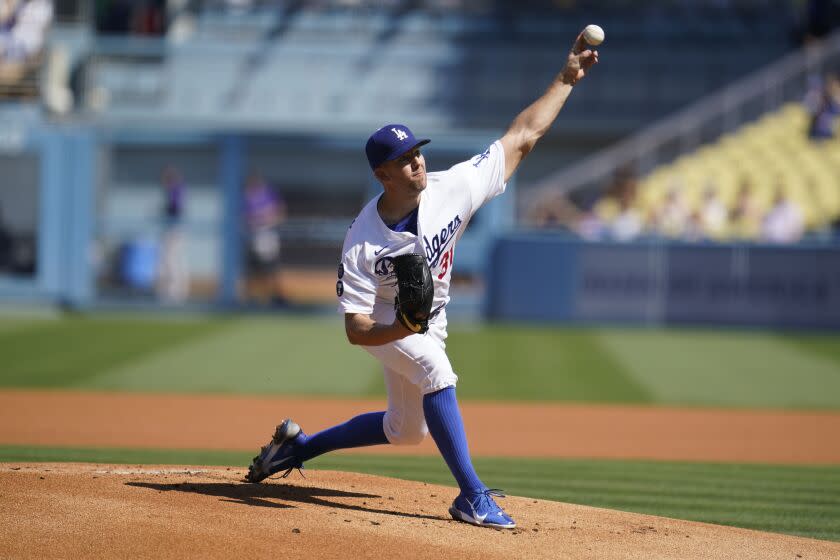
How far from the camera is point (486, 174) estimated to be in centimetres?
575

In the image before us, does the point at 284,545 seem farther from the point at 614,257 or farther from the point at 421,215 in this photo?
the point at 614,257

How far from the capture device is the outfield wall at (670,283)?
55.4ft

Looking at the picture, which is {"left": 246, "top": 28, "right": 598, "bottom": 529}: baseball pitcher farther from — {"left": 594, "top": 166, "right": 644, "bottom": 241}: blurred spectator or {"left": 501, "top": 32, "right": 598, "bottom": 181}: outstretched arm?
{"left": 594, "top": 166, "right": 644, "bottom": 241}: blurred spectator

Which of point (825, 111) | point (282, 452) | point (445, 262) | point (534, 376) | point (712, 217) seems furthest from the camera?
point (825, 111)

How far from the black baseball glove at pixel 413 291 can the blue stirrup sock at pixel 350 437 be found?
986 mm

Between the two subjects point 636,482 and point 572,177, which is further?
point 572,177

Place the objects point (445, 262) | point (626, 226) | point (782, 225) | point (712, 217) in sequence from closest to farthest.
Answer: point (445, 262), point (782, 225), point (626, 226), point (712, 217)

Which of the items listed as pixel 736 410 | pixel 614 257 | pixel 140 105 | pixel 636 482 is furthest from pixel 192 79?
pixel 636 482

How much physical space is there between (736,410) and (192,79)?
19533 millimetres

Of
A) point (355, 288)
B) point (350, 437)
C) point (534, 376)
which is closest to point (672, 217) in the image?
point (534, 376)

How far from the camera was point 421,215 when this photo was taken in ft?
17.9

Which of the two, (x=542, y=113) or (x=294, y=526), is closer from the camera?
(x=294, y=526)

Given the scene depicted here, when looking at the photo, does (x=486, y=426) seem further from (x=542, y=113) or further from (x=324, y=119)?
(x=324, y=119)

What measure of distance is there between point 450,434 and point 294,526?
2.60 feet
